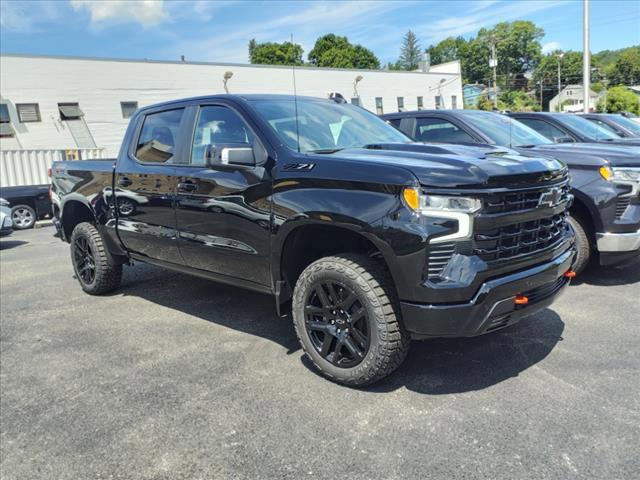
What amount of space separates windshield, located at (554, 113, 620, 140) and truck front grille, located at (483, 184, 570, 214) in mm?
5018

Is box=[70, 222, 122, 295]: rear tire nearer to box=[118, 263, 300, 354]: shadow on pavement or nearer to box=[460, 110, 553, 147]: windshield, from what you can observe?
box=[118, 263, 300, 354]: shadow on pavement

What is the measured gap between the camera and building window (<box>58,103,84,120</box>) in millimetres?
22750

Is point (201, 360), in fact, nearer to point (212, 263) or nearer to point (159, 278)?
point (212, 263)

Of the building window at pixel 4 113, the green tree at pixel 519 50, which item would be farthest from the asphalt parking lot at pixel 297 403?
the green tree at pixel 519 50

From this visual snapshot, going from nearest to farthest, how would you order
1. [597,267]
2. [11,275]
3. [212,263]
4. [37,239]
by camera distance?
[212,263]
[597,267]
[11,275]
[37,239]

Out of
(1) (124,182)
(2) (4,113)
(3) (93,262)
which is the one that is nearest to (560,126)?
(1) (124,182)

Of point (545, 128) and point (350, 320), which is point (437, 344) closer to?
point (350, 320)

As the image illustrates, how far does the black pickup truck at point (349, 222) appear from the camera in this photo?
2.84m

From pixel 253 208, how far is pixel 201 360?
1.21m

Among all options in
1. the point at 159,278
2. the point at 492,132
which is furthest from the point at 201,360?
the point at 492,132

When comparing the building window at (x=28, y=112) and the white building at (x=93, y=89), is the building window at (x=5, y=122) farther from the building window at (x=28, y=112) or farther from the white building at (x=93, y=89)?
the building window at (x=28, y=112)

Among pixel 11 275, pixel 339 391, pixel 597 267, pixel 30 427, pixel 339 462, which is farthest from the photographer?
pixel 11 275

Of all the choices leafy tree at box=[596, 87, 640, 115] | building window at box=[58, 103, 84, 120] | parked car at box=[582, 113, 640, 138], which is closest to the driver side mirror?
parked car at box=[582, 113, 640, 138]

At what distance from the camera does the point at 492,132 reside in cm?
617
